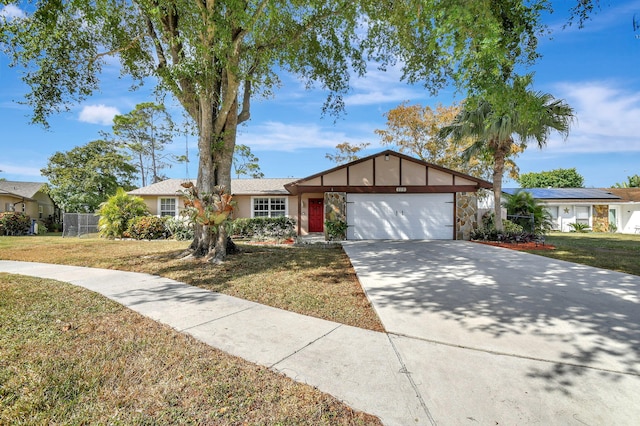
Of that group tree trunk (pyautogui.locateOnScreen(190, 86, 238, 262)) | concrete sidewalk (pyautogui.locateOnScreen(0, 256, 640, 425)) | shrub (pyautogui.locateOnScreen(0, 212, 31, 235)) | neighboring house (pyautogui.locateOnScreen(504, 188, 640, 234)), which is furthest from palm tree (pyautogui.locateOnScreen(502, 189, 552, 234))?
shrub (pyautogui.locateOnScreen(0, 212, 31, 235))

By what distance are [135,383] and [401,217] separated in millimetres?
12303

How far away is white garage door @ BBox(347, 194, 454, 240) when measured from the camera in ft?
44.1

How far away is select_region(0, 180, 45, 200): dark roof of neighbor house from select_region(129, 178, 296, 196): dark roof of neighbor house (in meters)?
11.9

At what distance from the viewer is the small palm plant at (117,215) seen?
15.3 m

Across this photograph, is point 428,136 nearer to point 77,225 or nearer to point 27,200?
point 77,225

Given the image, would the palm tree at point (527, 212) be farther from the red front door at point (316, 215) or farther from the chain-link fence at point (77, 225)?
the chain-link fence at point (77, 225)

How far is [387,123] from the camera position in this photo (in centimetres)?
2339

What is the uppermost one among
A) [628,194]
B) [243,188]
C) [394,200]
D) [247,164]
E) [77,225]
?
[247,164]

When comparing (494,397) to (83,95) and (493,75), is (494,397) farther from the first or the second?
(83,95)

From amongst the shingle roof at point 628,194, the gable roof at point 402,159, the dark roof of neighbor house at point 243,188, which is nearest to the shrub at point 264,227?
the dark roof of neighbor house at point 243,188

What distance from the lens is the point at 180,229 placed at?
1495cm

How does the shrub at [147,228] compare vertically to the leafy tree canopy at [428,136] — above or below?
below

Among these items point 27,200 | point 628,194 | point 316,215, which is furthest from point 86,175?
point 628,194

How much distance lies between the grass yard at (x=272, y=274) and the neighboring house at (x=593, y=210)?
20263mm
